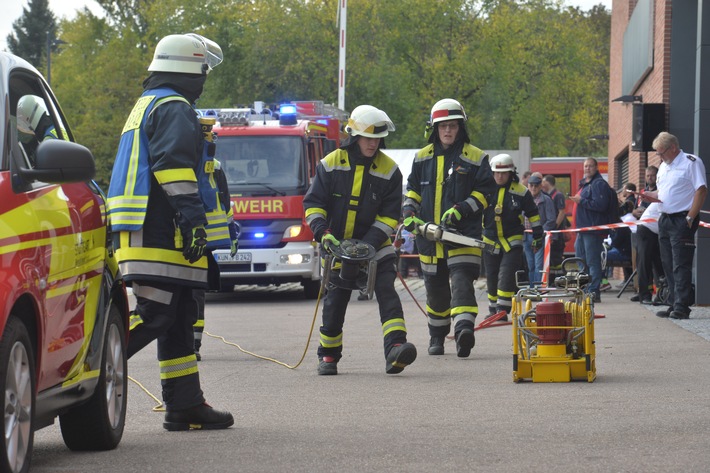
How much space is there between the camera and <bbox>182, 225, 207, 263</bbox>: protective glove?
275 inches

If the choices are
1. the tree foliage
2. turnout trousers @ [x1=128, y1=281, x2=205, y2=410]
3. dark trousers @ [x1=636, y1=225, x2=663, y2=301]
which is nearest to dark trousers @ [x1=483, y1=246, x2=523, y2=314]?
dark trousers @ [x1=636, y1=225, x2=663, y2=301]

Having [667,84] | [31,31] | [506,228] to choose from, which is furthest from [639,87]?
[31,31]

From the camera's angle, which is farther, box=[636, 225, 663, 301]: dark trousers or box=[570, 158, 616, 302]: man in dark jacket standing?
box=[570, 158, 616, 302]: man in dark jacket standing

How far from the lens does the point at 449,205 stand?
11.8 meters

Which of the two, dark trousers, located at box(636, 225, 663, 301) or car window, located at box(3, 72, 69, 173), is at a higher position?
car window, located at box(3, 72, 69, 173)

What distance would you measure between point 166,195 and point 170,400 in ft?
3.51

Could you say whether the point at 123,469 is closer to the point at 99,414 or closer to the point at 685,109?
the point at 99,414

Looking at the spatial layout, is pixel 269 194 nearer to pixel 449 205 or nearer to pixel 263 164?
pixel 263 164

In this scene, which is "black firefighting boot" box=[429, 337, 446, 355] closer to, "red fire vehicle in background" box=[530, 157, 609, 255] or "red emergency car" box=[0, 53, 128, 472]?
"red emergency car" box=[0, 53, 128, 472]

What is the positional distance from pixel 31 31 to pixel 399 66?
211 ft

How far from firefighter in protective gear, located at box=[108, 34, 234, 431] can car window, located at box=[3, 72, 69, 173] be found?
1.71 feet

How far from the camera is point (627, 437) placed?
6.78 meters

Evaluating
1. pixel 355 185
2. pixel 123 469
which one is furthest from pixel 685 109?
pixel 123 469

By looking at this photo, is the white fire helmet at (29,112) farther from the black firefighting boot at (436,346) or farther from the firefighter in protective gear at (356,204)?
the black firefighting boot at (436,346)
